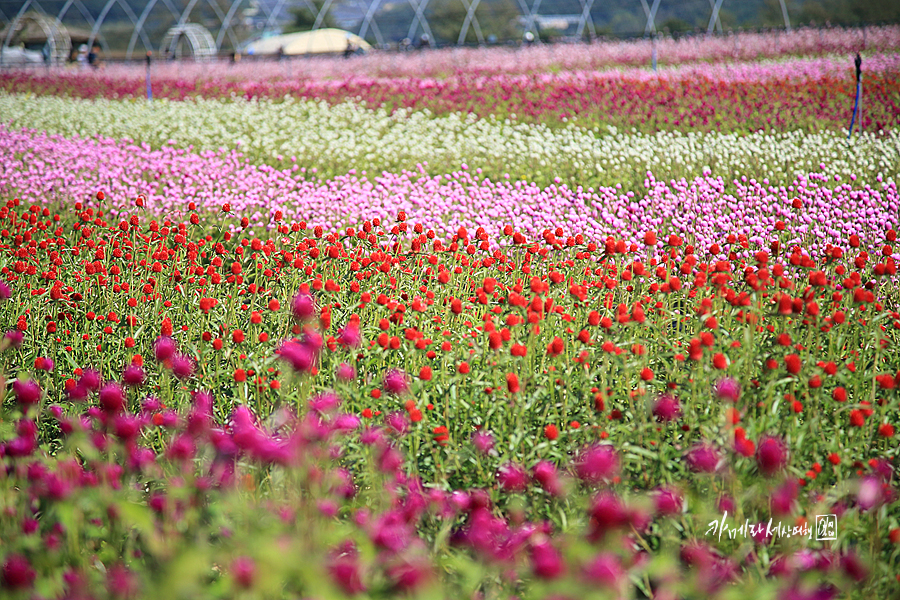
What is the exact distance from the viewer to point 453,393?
307cm

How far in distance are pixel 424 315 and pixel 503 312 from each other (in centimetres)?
44

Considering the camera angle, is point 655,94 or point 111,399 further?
point 655,94

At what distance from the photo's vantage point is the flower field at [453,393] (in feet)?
5.59

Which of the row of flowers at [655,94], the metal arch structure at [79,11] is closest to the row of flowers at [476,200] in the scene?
the row of flowers at [655,94]

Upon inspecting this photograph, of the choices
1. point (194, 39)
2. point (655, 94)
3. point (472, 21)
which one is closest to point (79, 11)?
point (194, 39)

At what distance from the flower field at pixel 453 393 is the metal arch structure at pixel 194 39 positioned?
31403 millimetres

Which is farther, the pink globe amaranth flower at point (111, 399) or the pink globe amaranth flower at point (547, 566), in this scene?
the pink globe amaranth flower at point (111, 399)

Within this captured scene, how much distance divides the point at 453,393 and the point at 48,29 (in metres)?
39.8

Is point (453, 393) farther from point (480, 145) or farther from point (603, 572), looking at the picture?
point (480, 145)

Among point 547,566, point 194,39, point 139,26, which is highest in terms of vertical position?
point 547,566

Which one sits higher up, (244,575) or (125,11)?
(244,575)

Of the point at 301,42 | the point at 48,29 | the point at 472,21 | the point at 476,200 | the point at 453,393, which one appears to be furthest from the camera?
the point at 301,42

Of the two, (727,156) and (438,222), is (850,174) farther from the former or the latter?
(438,222)

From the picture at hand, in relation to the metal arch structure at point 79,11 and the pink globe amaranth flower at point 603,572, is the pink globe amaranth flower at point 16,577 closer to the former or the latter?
the pink globe amaranth flower at point 603,572
